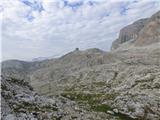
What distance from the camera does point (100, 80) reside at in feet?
582

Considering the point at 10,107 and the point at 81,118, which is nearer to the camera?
the point at 10,107

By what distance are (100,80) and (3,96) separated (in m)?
135

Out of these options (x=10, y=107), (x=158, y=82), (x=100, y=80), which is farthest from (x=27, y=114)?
(x=100, y=80)

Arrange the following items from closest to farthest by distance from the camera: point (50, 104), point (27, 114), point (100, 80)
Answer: point (27, 114)
point (50, 104)
point (100, 80)

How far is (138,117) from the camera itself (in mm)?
64625

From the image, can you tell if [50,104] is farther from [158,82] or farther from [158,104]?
[158,82]

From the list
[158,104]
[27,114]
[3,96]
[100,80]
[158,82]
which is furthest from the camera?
[100,80]

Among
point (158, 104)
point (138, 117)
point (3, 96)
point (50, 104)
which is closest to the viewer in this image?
point (3, 96)

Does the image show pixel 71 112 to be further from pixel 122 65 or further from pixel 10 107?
pixel 122 65

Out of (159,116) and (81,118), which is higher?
(81,118)

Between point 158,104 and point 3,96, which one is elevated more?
point 3,96

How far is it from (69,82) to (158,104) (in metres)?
119

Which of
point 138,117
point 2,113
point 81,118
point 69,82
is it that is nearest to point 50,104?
point 81,118

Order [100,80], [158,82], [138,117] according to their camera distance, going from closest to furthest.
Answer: [138,117] → [158,82] → [100,80]
